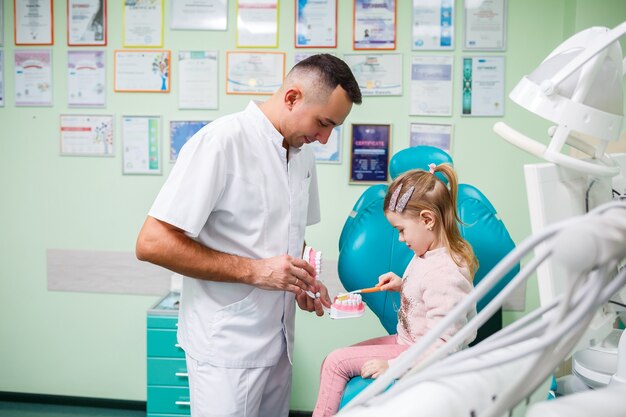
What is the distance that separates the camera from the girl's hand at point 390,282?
1.75 m

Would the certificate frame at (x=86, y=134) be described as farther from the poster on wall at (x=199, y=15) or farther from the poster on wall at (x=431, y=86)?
the poster on wall at (x=431, y=86)

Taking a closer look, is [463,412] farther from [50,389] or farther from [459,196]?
[50,389]

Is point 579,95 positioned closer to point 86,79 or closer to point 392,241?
point 392,241

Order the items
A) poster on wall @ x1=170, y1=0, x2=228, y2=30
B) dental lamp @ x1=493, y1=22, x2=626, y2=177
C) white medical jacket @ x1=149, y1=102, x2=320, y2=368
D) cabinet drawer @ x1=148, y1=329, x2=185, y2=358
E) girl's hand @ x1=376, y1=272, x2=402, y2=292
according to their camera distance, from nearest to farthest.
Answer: dental lamp @ x1=493, y1=22, x2=626, y2=177
white medical jacket @ x1=149, y1=102, x2=320, y2=368
girl's hand @ x1=376, y1=272, x2=402, y2=292
cabinet drawer @ x1=148, y1=329, x2=185, y2=358
poster on wall @ x1=170, y1=0, x2=228, y2=30

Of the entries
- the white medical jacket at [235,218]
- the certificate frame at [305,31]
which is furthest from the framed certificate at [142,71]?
the white medical jacket at [235,218]

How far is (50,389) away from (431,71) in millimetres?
2817

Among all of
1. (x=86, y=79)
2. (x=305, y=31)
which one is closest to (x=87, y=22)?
(x=86, y=79)

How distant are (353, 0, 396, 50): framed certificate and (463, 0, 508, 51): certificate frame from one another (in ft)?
1.20

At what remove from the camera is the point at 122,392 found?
3.13 m

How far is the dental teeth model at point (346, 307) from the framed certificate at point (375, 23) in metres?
1.58

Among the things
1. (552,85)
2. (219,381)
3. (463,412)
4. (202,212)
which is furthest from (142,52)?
(463,412)

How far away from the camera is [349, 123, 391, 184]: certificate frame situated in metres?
2.81

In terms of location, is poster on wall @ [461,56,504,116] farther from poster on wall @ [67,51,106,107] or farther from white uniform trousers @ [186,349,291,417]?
poster on wall @ [67,51,106,107]

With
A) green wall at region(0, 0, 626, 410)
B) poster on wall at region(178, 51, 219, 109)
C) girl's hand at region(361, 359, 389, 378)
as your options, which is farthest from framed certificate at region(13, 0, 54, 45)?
girl's hand at region(361, 359, 389, 378)
